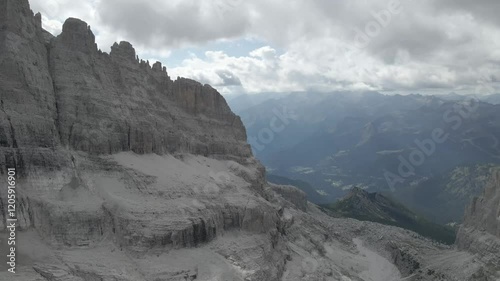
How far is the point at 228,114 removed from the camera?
89.9 metres

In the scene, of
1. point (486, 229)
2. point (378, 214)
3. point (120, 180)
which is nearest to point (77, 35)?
point (120, 180)

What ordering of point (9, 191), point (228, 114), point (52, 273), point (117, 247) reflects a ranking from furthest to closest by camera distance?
point (228, 114)
point (117, 247)
point (9, 191)
point (52, 273)

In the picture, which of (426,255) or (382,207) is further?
(382,207)

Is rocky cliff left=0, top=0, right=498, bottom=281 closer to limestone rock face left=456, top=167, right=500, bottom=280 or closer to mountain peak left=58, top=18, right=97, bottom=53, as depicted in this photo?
mountain peak left=58, top=18, right=97, bottom=53

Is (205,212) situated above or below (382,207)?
above

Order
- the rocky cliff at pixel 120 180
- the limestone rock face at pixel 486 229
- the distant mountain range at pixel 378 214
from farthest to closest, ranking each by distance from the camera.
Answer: the distant mountain range at pixel 378 214 → the limestone rock face at pixel 486 229 → the rocky cliff at pixel 120 180

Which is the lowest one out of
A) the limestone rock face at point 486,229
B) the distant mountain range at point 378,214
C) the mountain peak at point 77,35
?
the distant mountain range at point 378,214

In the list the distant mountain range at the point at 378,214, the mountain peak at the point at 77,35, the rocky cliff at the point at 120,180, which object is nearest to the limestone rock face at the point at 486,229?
the rocky cliff at the point at 120,180

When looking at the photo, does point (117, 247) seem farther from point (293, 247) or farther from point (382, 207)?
point (382, 207)

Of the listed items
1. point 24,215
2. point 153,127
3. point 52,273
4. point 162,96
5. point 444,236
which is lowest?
point 444,236

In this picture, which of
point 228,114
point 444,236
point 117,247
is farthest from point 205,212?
point 444,236

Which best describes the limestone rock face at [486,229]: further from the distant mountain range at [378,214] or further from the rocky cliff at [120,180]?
the distant mountain range at [378,214]

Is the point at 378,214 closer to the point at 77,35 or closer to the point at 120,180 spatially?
the point at 120,180

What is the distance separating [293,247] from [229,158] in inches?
747
